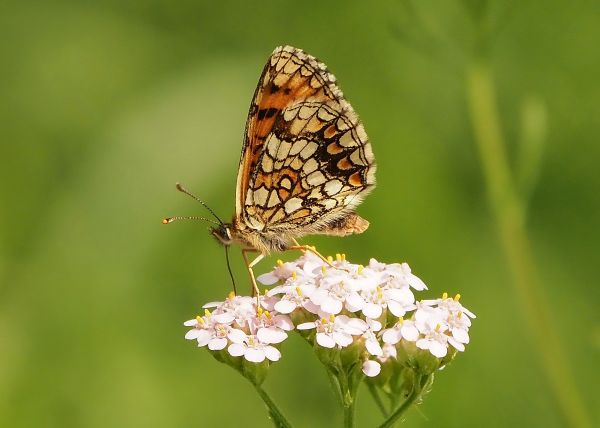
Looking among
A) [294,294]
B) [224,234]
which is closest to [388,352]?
[294,294]

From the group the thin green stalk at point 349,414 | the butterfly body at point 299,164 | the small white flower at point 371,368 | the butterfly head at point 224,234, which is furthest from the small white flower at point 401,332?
the butterfly head at point 224,234

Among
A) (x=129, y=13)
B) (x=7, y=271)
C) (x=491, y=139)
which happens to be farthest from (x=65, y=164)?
(x=491, y=139)

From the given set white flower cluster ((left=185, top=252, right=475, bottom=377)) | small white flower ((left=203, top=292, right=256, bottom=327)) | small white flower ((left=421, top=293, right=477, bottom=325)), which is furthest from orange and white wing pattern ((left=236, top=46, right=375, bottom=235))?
small white flower ((left=421, top=293, right=477, bottom=325))

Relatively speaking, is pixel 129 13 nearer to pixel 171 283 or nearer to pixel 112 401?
pixel 171 283

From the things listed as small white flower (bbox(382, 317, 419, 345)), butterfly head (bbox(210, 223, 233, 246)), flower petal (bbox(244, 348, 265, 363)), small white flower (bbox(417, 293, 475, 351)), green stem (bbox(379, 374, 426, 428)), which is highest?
butterfly head (bbox(210, 223, 233, 246))

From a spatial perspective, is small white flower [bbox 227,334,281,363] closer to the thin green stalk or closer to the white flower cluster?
the white flower cluster

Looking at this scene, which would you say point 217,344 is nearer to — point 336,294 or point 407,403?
point 336,294
